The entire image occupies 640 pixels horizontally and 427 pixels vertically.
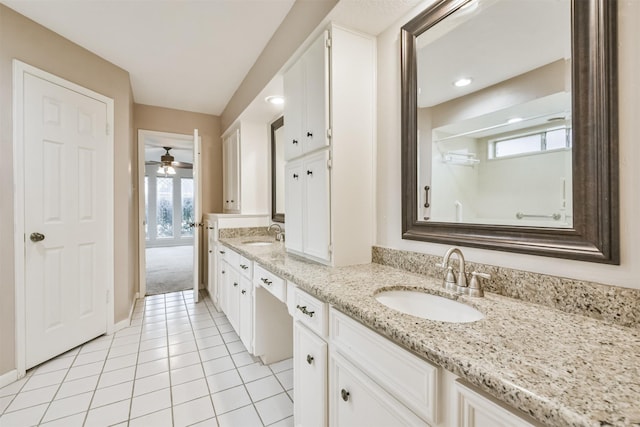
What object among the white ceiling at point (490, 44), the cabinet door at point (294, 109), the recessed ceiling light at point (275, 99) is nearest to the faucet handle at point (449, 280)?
the white ceiling at point (490, 44)

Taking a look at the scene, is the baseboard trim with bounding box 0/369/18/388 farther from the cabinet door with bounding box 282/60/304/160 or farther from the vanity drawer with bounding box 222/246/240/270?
the cabinet door with bounding box 282/60/304/160

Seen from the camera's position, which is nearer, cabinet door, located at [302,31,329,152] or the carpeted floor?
cabinet door, located at [302,31,329,152]

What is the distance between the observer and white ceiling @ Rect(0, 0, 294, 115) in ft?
6.16

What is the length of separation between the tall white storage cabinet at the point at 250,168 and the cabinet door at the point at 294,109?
4.31 feet

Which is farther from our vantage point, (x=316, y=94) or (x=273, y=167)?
(x=273, y=167)

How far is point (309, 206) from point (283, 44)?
4.03 feet

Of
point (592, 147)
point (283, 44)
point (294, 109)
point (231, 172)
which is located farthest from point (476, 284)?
point (231, 172)

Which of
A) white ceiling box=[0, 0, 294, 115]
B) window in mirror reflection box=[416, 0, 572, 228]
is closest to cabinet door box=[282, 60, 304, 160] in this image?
white ceiling box=[0, 0, 294, 115]

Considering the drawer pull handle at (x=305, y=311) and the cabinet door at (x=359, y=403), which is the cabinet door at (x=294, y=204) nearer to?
the drawer pull handle at (x=305, y=311)

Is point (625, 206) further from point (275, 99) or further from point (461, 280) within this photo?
point (275, 99)

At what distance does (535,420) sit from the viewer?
487mm

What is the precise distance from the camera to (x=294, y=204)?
187 centimetres

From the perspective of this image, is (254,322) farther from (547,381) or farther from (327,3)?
(327,3)

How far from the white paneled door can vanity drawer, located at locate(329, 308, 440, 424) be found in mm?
2358
